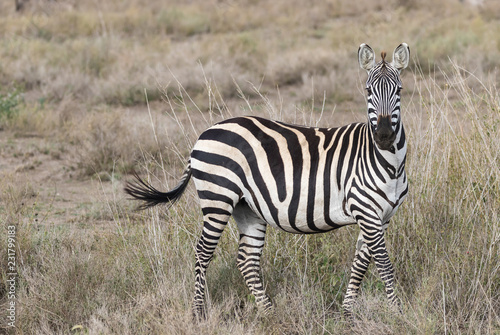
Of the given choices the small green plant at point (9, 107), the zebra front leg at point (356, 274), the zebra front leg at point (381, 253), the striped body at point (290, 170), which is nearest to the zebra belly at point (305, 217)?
the striped body at point (290, 170)

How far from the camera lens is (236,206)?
14.9 ft

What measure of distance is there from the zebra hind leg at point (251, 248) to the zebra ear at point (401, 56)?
145 cm

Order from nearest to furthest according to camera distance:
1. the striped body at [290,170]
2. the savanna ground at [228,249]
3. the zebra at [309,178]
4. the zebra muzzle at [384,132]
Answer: the zebra muzzle at [384,132] < the zebra at [309,178] < the striped body at [290,170] < the savanna ground at [228,249]

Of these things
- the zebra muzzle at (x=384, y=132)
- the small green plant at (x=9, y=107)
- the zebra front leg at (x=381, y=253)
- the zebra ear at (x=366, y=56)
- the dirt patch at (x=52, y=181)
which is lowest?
the dirt patch at (x=52, y=181)

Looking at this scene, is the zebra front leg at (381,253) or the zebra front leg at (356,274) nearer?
the zebra front leg at (381,253)

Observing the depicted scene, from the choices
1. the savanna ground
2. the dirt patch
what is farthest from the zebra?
the dirt patch

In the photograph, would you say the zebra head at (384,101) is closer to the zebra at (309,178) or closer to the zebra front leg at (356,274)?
the zebra at (309,178)

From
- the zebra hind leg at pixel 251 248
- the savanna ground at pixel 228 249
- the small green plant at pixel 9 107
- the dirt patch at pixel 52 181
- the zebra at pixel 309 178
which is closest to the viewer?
the zebra at pixel 309 178

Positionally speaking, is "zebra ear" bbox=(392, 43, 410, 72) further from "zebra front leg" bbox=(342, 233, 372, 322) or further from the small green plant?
the small green plant

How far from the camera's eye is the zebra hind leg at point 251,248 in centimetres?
455

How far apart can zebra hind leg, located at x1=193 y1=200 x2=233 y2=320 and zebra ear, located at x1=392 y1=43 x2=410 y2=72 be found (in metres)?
1.44

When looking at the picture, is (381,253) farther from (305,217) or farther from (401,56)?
(401,56)

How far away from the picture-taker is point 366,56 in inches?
158

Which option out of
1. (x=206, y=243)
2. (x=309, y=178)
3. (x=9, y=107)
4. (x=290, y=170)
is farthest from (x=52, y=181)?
(x=309, y=178)
